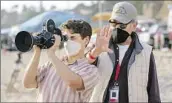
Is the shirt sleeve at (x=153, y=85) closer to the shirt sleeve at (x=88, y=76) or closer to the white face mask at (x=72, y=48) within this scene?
the shirt sleeve at (x=88, y=76)

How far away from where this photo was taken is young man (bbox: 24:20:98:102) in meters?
3.02

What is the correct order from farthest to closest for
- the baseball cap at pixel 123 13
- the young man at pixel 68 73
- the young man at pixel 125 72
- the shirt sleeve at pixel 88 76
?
the baseball cap at pixel 123 13
the young man at pixel 125 72
the shirt sleeve at pixel 88 76
the young man at pixel 68 73

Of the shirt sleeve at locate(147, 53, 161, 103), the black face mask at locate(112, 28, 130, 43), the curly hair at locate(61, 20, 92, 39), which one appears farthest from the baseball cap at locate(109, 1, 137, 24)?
the curly hair at locate(61, 20, 92, 39)

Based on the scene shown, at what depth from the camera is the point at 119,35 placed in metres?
3.61

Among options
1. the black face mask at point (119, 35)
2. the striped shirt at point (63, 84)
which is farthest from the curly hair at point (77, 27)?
the black face mask at point (119, 35)

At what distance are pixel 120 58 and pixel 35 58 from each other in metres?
0.72

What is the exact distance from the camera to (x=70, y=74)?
3.02 meters

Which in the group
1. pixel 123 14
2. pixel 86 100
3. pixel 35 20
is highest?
pixel 123 14

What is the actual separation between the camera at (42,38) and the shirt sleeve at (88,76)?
23 cm

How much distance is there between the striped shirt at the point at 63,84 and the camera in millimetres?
3027

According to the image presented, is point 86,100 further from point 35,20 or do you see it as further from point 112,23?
point 35,20

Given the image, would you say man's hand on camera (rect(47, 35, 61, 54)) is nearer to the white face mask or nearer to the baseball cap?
the white face mask

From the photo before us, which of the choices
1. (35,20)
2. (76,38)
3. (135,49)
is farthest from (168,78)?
(35,20)

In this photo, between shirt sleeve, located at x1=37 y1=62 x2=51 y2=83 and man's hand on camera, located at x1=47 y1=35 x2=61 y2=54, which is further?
shirt sleeve, located at x1=37 y1=62 x2=51 y2=83
